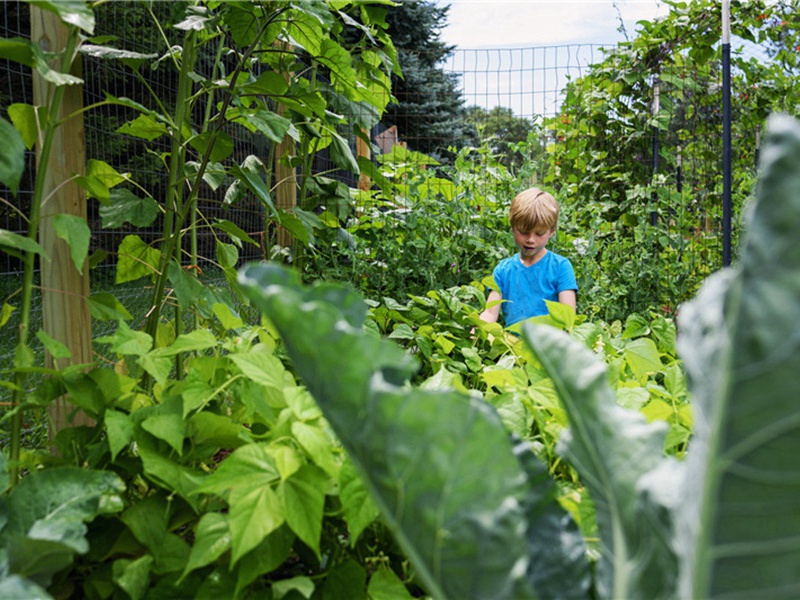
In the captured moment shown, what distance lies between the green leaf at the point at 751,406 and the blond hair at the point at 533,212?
280 centimetres

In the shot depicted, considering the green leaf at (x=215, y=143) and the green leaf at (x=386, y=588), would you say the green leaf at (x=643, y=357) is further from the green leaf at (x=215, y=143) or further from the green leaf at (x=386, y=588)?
the green leaf at (x=215, y=143)

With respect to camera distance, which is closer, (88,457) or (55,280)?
(88,457)

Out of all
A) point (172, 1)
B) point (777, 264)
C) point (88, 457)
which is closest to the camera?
point (777, 264)

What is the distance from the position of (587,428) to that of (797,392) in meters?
0.22

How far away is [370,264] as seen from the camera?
3.73 m

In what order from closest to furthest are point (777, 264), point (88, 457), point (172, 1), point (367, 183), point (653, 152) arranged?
point (777, 264) < point (88, 457) < point (172, 1) < point (653, 152) < point (367, 183)

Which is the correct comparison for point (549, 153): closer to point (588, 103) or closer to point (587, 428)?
point (588, 103)

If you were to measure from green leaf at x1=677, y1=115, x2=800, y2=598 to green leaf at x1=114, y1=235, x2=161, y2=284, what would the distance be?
155 cm

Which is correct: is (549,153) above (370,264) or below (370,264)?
above

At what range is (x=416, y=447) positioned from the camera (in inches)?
21.3

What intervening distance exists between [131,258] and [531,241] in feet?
6.58

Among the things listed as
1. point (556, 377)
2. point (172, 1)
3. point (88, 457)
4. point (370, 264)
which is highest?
point (172, 1)

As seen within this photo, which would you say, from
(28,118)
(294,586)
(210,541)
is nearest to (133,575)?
(210,541)

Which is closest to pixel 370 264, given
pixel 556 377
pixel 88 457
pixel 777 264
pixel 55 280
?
pixel 55 280
